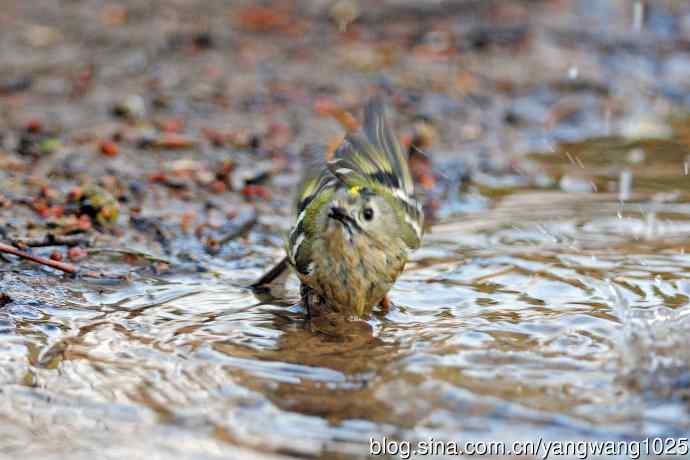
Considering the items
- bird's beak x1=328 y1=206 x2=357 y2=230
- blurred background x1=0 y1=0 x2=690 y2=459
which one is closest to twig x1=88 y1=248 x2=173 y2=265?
blurred background x1=0 y1=0 x2=690 y2=459

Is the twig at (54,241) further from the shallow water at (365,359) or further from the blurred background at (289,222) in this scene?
the shallow water at (365,359)

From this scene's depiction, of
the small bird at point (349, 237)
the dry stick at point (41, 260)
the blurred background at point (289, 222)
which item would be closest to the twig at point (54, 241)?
the blurred background at point (289, 222)

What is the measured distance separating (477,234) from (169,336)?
8.26 ft

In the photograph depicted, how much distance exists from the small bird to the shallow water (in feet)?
0.57

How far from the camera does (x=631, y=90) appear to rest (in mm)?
10070

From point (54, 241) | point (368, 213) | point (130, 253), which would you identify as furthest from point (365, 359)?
point (54, 241)

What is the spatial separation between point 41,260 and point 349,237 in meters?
1.57

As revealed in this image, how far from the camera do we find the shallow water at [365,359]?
3.59m

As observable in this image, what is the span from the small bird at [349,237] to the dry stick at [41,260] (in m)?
1.08

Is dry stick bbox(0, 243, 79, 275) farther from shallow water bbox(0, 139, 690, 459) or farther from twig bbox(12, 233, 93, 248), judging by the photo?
twig bbox(12, 233, 93, 248)

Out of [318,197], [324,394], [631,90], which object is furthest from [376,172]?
[631,90]

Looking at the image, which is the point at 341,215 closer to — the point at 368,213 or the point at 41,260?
the point at 368,213

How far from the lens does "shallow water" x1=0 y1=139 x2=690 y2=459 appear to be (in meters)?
3.59

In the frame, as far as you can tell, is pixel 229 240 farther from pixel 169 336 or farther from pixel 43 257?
pixel 169 336
